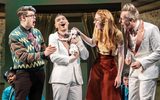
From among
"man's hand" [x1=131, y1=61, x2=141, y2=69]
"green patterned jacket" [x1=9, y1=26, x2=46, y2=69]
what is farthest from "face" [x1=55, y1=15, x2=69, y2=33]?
"man's hand" [x1=131, y1=61, x2=141, y2=69]

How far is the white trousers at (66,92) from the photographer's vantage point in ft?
11.8

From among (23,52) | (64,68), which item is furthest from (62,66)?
(23,52)

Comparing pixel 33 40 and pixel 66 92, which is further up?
pixel 33 40

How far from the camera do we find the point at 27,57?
133 inches

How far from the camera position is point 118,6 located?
299 inches

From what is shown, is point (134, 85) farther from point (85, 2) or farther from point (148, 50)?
point (85, 2)

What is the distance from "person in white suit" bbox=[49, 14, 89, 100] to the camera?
3625 mm

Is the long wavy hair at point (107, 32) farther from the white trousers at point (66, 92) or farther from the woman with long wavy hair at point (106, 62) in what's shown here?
the white trousers at point (66, 92)

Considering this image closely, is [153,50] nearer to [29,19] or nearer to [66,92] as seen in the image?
[66,92]

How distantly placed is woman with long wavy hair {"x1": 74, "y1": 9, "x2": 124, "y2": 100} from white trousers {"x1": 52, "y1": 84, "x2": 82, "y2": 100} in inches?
5.1

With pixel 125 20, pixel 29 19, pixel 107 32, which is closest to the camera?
pixel 125 20

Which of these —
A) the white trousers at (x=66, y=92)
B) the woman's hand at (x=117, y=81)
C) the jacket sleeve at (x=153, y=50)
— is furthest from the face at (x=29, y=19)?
the jacket sleeve at (x=153, y=50)

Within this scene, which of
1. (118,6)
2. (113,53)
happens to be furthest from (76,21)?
(113,53)

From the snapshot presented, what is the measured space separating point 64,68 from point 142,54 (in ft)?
2.67
